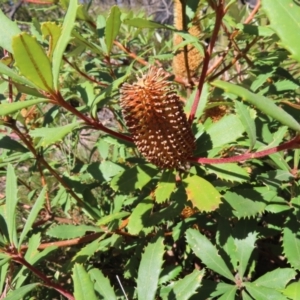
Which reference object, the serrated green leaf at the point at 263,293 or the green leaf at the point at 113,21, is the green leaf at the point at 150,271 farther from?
the green leaf at the point at 113,21

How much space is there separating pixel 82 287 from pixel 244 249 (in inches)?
18.8

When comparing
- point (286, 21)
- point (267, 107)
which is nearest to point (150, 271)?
point (267, 107)

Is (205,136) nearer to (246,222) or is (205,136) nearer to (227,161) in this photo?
(227,161)

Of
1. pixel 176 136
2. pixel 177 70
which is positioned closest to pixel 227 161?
pixel 176 136

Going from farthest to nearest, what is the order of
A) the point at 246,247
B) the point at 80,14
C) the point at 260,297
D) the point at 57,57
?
the point at 80,14 → the point at 246,247 → the point at 260,297 → the point at 57,57

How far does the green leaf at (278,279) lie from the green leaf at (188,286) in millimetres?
193

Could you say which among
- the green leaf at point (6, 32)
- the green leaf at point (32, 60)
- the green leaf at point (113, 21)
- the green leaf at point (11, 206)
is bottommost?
the green leaf at point (11, 206)

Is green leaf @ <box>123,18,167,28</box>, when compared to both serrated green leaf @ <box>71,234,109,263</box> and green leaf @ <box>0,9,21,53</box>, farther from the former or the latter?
serrated green leaf @ <box>71,234,109,263</box>

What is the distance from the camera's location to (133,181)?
1.13m

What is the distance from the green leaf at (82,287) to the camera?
101 centimetres

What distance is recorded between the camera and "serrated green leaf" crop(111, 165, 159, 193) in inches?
44.0

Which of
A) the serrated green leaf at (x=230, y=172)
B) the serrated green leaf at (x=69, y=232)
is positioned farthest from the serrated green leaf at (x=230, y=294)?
the serrated green leaf at (x=69, y=232)

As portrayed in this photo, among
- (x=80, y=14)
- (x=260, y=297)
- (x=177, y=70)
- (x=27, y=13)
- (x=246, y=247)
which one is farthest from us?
(x=27, y=13)

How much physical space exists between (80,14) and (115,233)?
0.69 metres
